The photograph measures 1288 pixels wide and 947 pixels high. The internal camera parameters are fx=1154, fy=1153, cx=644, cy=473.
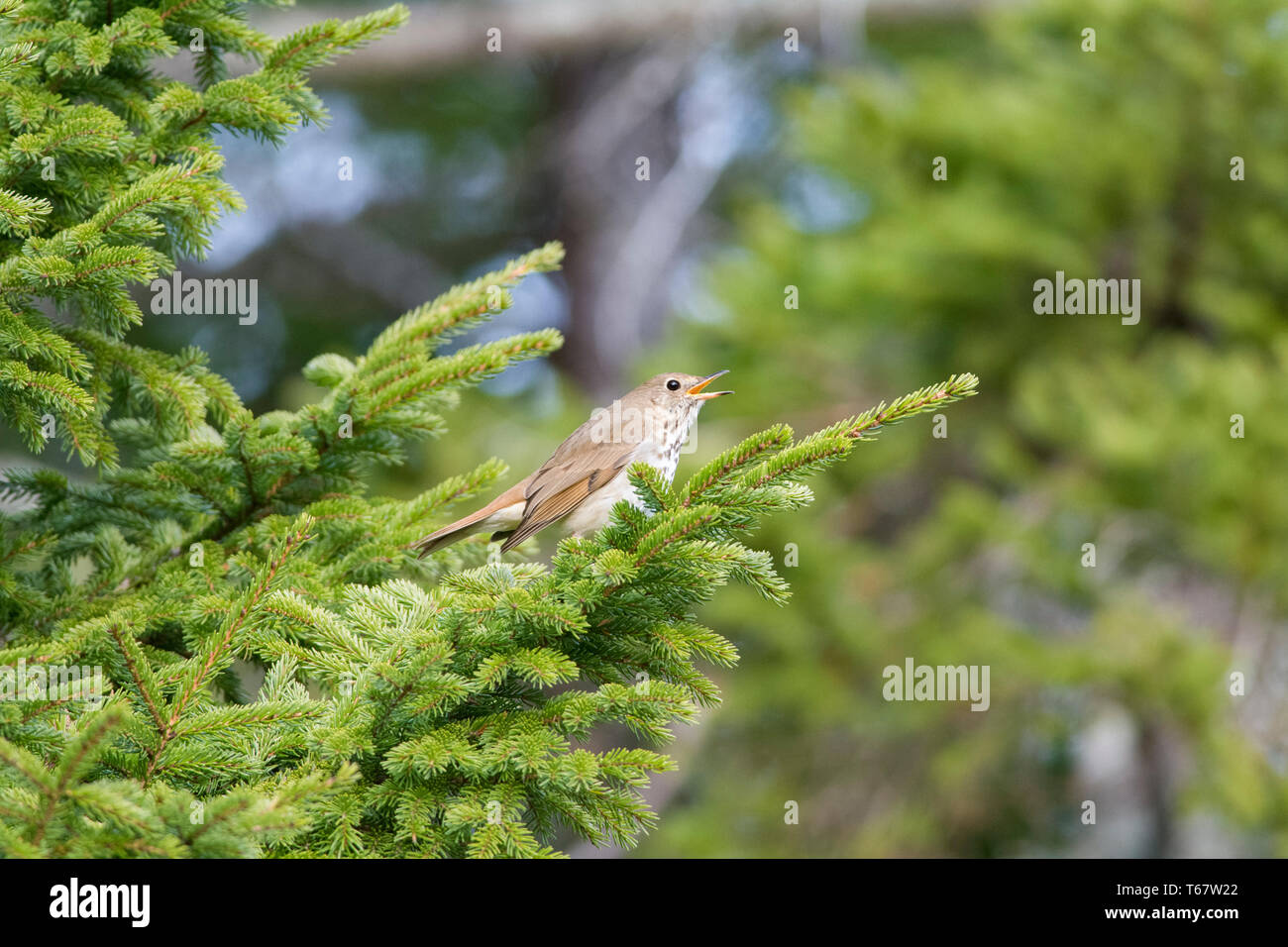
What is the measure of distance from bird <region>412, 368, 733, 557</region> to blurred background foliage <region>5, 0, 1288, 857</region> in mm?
2304

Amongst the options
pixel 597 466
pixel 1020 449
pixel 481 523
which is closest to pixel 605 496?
pixel 597 466

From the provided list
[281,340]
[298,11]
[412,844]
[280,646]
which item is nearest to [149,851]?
[412,844]

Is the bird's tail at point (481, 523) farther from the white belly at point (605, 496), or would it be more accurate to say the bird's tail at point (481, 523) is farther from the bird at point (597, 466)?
the white belly at point (605, 496)

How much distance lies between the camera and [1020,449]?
6.86 meters

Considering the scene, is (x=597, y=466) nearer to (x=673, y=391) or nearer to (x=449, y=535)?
(x=673, y=391)

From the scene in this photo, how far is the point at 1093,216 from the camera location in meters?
6.38

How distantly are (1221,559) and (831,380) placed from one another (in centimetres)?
238

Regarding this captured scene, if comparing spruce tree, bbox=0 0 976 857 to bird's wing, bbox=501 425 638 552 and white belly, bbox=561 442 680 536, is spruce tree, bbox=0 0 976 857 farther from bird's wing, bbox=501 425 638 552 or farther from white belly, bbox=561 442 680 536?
white belly, bbox=561 442 680 536

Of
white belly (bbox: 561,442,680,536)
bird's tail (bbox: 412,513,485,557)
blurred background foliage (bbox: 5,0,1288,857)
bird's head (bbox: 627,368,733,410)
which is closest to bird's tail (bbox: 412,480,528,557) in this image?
bird's tail (bbox: 412,513,485,557)

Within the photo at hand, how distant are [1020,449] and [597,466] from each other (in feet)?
12.4

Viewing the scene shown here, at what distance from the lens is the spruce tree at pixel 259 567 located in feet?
6.64

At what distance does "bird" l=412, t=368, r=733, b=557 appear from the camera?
3.72 meters

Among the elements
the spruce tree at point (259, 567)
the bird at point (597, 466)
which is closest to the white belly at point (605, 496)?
the bird at point (597, 466)

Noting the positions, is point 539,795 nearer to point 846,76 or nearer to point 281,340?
point 846,76
